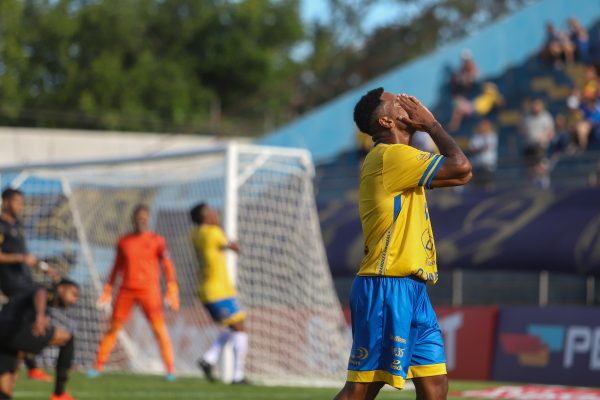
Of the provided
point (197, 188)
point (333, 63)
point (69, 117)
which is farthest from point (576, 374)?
point (333, 63)

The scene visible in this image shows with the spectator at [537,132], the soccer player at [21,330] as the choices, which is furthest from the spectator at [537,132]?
the soccer player at [21,330]

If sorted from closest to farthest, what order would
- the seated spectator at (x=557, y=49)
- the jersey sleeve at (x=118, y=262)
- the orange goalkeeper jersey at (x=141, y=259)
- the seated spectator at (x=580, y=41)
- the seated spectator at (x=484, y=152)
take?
the orange goalkeeper jersey at (x=141, y=259)
the jersey sleeve at (x=118, y=262)
the seated spectator at (x=484, y=152)
the seated spectator at (x=580, y=41)
the seated spectator at (x=557, y=49)

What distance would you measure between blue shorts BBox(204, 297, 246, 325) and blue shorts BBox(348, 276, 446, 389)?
788cm

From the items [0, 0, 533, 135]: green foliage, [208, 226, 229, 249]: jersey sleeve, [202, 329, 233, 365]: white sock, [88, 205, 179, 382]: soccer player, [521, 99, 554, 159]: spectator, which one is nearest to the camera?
[208, 226, 229, 249]: jersey sleeve

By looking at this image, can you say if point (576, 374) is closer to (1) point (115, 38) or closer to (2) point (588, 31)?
(2) point (588, 31)

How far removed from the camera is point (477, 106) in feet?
81.5

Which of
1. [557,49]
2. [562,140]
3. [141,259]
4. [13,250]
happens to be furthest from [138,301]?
[557,49]

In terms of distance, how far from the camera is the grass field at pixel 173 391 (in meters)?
12.3

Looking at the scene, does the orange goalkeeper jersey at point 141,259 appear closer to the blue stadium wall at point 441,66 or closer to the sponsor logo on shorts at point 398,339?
the sponsor logo on shorts at point 398,339

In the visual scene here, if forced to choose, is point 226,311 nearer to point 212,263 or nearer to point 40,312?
point 212,263

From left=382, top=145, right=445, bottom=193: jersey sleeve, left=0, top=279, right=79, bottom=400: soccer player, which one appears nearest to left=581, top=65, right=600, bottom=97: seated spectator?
left=0, top=279, right=79, bottom=400: soccer player

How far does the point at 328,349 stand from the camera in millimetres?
15789

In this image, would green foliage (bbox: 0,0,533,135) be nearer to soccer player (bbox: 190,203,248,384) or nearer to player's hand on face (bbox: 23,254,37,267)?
soccer player (bbox: 190,203,248,384)

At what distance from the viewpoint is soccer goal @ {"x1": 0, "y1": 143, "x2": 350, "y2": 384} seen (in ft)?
52.5
